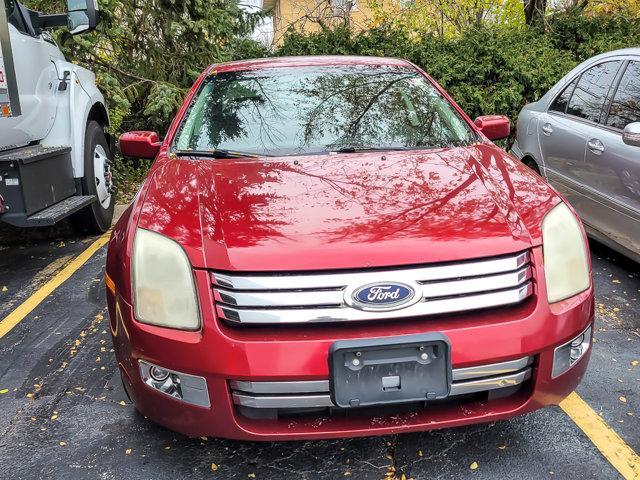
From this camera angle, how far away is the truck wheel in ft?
16.3

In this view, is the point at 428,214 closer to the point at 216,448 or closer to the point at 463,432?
the point at 463,432

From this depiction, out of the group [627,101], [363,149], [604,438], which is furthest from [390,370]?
[627,101]

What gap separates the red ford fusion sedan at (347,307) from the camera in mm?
1908

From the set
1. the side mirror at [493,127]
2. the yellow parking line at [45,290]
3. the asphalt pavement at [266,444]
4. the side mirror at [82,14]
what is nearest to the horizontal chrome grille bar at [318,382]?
the asphalt pavement at [266,444]

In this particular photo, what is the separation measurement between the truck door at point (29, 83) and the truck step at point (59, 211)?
1.65ft

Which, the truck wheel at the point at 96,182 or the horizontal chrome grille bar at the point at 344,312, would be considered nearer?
the horizontal chrome grille bar at the point at 344,312

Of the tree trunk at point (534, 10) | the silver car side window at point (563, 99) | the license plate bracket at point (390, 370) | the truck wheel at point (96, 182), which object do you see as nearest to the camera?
the license plate bracket at point (390, 370)

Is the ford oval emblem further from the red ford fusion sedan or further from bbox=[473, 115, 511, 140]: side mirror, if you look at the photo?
bbox=[473, 115, 511, 140]: side mirror

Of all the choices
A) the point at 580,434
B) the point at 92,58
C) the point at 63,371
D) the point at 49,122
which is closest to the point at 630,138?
the point at 580,434

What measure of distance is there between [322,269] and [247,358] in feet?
1.20

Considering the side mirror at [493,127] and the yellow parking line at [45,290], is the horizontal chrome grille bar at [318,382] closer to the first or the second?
the side mirror at [493,127]

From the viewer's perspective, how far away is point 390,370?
191 centimetres

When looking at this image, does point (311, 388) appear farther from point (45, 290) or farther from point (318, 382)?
point (45, 290)

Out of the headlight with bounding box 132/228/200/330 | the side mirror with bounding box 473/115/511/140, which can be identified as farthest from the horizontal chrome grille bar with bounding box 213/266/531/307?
the side mirror with bounding box 473/115/511/140
